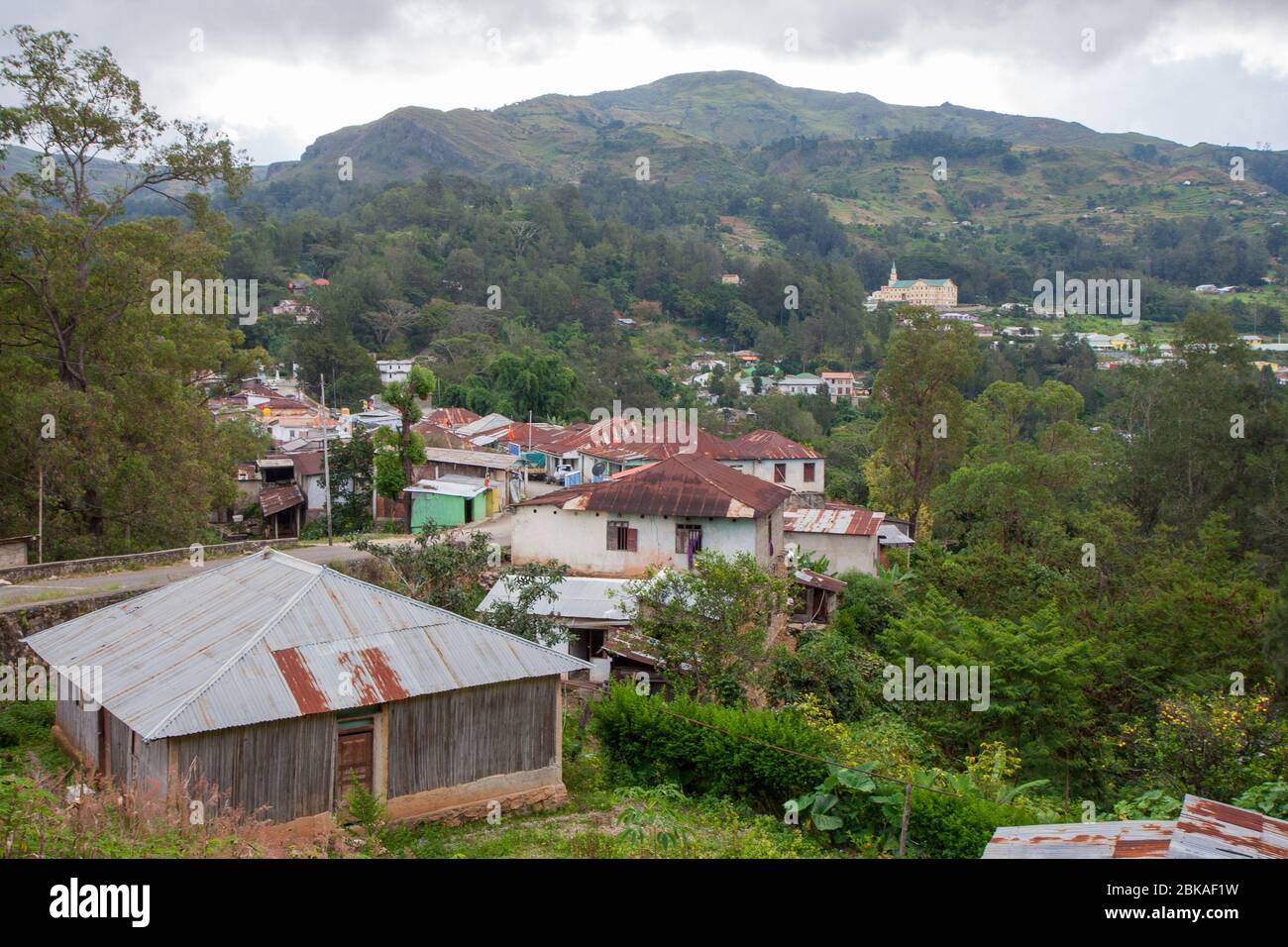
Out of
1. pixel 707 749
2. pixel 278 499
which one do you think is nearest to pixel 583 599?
pixel 707 749

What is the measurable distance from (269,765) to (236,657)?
1.12 meters

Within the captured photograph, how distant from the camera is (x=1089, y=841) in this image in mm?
5309

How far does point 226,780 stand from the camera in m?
9.38

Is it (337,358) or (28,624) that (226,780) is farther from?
(337,358)

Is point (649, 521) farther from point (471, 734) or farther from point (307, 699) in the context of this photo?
point (307, 699)

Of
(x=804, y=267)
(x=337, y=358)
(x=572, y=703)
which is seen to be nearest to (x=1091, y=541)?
(x=572, y=703)

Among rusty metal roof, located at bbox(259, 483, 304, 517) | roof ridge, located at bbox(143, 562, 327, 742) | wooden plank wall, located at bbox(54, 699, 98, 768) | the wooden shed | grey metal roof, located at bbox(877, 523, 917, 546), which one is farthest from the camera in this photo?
rusty metal roof, located at bbox(259, 483, 304, 517)

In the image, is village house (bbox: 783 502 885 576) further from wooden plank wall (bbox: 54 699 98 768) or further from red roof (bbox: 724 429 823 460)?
wooden plank wall (bbox: 54 699 98 768)

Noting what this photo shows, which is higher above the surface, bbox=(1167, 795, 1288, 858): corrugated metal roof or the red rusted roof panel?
bbox=(1167, 795, 1288, 858): corrugated metal roof

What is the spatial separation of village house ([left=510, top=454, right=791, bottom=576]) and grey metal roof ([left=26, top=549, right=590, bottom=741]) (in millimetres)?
9424

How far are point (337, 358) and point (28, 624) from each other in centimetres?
3999

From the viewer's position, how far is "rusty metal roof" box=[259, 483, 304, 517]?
3178 centimetres

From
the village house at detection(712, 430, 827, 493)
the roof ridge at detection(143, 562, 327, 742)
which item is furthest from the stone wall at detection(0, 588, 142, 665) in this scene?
the village house at detection(712, 430, 827, 493)

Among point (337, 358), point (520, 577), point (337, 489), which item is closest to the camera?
point (520, 577)
